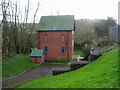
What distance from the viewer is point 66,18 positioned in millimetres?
32062

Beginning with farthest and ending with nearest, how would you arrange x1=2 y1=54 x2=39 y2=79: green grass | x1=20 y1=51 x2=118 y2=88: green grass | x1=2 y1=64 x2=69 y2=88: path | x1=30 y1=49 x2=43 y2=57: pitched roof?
x1=30 y1=49 x2=43 y2=57: pitched roof < x1=2 y1=54 x2=39 y2=79: green grass < x1=2 y1=64 x2=69 y2=88: path < x1=20 y1=51 x2=118 y2=88: green grass

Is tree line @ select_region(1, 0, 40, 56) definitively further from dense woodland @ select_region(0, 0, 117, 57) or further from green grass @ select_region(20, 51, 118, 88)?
green grass @ select_region(20, 51, 118, 88)

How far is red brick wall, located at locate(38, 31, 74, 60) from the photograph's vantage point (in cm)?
2984

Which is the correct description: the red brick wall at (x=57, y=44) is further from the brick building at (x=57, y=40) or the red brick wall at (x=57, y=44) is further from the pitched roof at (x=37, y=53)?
the pitched roof at (x=37, y=53)

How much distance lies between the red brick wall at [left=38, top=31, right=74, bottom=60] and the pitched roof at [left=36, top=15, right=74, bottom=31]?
2.78 ft

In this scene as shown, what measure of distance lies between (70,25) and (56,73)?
16.5 m

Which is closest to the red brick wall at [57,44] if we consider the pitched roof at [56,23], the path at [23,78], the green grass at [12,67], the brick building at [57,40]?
the brick building at [57,40]

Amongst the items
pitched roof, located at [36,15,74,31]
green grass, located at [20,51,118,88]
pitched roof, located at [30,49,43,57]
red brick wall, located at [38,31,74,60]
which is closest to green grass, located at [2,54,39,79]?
pitched roof, located at [30,49,43,57]

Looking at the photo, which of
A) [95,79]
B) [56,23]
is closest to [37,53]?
[56,23]

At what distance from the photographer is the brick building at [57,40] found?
1174 inches

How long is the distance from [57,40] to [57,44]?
30.7 inches

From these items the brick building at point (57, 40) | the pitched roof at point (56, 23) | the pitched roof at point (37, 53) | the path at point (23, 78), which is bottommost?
the path at point (23, 78)

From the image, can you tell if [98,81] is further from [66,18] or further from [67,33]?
[66,18]

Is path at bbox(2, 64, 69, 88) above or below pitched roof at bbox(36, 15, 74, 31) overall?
below
